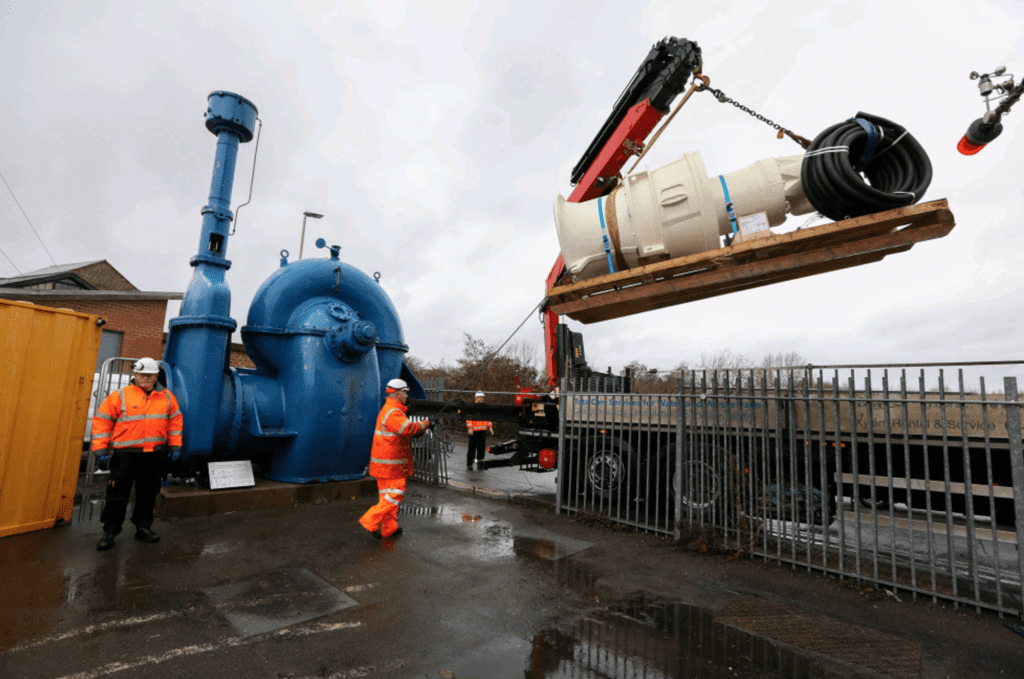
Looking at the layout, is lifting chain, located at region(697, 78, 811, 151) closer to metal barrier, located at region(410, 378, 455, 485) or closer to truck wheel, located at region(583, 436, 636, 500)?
truck wheel, located at region(583, 436, 636, 500)

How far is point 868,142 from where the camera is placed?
411 cm

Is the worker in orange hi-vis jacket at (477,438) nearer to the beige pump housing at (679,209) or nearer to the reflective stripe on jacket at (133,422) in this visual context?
the reflective stripe on jacket at (133,422)

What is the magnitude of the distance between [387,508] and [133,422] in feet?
8.68

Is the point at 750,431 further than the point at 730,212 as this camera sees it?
Yes

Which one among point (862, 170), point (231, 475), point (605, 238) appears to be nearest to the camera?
point (862, 170)

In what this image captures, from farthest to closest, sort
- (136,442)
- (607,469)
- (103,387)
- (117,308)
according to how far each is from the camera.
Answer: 1. (117,308)
2. (607,469)
3. (103,387)
4. (136,442)

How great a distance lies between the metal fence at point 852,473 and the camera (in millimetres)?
4098

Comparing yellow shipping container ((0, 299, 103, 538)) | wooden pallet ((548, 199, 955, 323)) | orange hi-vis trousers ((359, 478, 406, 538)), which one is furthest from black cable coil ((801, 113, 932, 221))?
yellow shipping container ((0, 299, 103, 538))

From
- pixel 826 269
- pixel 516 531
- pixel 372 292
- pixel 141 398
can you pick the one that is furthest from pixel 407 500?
pixel 826 269

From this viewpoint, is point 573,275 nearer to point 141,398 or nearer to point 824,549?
point 824,549

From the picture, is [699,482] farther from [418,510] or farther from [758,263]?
[418,510]

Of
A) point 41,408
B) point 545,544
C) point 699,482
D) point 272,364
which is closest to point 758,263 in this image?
point 699,482

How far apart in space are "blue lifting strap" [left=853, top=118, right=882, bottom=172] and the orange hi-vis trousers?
207 inches

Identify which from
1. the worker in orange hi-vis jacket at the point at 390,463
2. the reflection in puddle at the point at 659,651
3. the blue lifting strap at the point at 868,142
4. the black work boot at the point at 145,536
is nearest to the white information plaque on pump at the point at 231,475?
the black work boot at the point at 145,536
